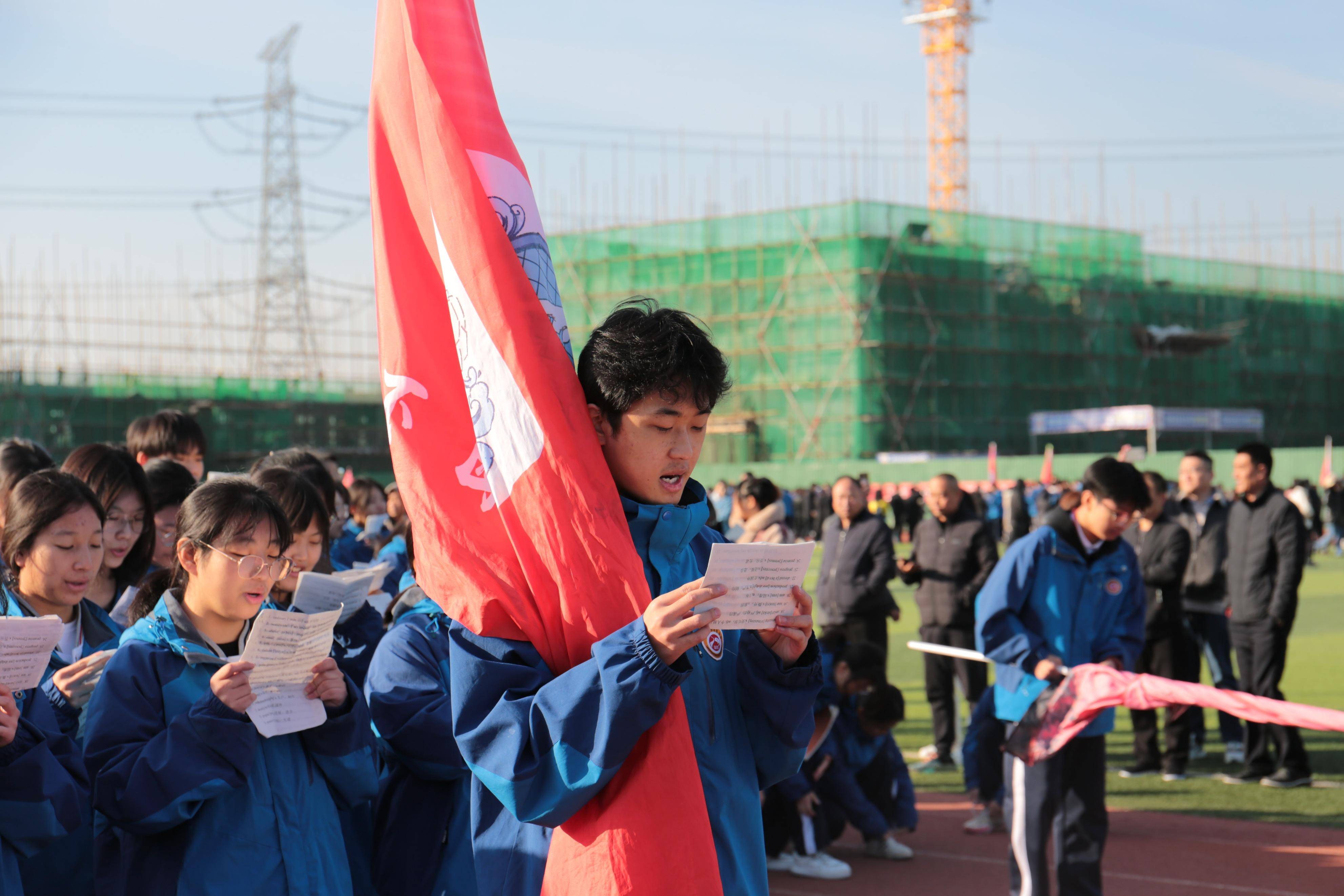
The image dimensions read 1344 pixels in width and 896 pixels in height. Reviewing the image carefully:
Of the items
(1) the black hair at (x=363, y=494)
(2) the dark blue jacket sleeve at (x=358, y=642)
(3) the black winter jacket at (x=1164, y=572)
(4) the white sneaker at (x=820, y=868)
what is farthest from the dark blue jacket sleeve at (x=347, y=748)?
(1) the black hair at (x=363, y=494)

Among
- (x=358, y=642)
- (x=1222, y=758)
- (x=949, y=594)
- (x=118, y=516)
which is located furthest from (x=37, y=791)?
(x=1222, y=758)

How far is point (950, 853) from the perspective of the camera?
275 inches

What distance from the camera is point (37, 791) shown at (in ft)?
9.14

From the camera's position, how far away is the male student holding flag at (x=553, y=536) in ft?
6.84

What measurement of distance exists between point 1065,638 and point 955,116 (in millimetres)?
73747

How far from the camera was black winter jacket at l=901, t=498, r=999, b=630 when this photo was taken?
29.5 ft

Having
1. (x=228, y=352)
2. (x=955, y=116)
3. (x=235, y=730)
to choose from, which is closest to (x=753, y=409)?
(x=228, y=352)

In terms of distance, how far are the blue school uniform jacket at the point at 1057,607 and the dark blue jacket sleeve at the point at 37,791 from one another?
354 cm

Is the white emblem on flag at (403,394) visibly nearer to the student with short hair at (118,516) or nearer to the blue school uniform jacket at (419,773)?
the blue school uniform jacket at (419,773)

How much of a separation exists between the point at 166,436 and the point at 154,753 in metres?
3.45

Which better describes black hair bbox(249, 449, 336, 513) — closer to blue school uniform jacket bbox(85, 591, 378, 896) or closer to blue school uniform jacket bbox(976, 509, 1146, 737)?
blue school uniform jacket bbox(85, 591, 378, 896)

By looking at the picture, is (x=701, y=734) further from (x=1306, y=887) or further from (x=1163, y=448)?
(x=1163, y=448)

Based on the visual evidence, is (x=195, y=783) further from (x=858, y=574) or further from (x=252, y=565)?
(x=858, y=574)

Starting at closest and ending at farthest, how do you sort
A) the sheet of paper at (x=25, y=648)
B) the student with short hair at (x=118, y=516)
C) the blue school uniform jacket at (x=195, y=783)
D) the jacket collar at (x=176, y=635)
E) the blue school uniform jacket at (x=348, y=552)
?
the sheet of paper at (x=25, y=648) → the blue school uniform jacket at (x=195, y=783) → the jacket collar at (x=176, y=635) → the student with short hair at (x=118, y=516) → the blue school uniform jacket at (x=348, y=552)
